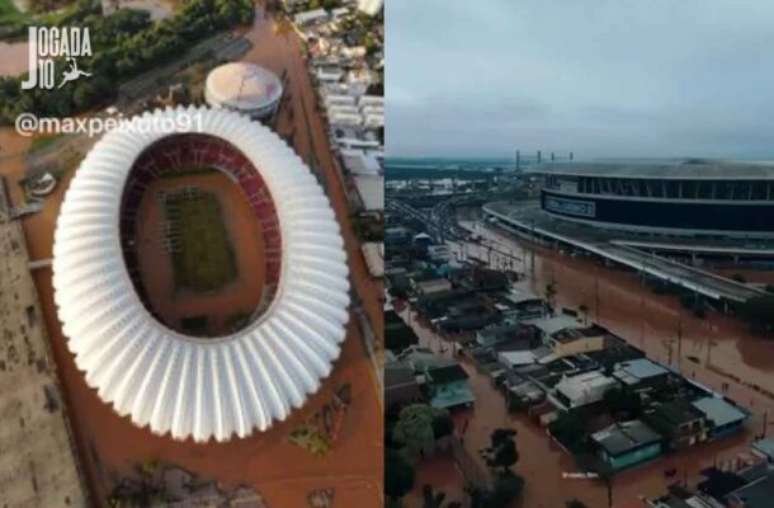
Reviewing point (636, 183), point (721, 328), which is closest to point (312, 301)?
point (721, 328)

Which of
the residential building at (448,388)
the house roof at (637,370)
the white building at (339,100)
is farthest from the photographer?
the house roof at (637,370)

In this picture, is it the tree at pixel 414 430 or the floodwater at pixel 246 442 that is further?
the tree at pixel 414 430

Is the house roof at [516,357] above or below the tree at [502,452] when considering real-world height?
above

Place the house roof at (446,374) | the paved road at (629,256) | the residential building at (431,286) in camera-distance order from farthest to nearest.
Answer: the paved road at (629,256) → the residential building at (431,286) → the house roof at (446,374)

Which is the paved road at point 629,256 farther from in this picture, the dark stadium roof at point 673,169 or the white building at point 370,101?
the white building at point 370,101

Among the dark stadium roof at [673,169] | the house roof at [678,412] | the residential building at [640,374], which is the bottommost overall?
the house roof at [678,412]

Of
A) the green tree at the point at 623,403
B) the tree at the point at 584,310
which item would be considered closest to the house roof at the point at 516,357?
the green tree at the point at 623,403

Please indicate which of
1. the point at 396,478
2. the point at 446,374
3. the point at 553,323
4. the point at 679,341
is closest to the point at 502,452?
the point at 396,478
